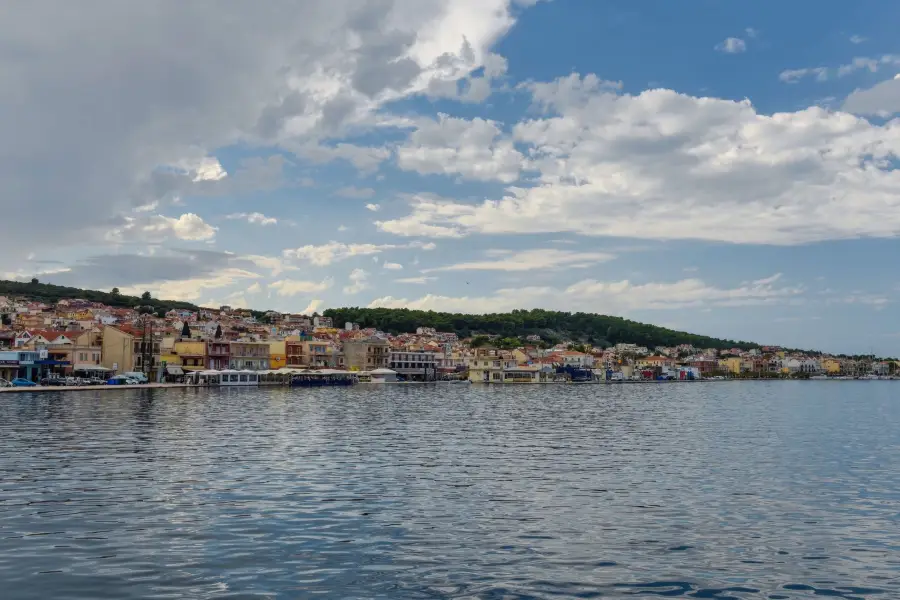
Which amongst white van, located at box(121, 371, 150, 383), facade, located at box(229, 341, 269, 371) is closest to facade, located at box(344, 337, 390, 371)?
→ facade, located at box(229, 341, 269, 371)

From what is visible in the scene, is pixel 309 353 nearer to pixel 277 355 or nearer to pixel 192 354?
pixel 277 355

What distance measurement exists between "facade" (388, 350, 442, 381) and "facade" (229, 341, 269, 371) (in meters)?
29.7

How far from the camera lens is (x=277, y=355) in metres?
140

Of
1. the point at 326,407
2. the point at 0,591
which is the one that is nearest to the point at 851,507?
A: the point at 0,591

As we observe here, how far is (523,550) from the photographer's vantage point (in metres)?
16.9

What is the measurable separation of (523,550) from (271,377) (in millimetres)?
118754

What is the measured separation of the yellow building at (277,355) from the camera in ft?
454

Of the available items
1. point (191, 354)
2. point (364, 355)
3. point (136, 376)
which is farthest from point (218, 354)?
point (364, 355)

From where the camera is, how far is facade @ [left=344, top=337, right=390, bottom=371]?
15050cm

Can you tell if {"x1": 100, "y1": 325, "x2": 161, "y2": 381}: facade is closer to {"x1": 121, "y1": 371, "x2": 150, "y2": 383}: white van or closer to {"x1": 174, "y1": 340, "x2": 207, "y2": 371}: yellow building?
{"x1": 121, "y1": 371, "x2": 150, "y2": 383}: white van

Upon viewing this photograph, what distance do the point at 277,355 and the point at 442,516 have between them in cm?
12311

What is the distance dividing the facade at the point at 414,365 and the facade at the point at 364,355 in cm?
291

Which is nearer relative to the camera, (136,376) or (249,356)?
(136,376)

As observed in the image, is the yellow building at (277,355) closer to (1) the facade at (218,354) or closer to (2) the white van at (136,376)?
(1) the facade at (218,354)
